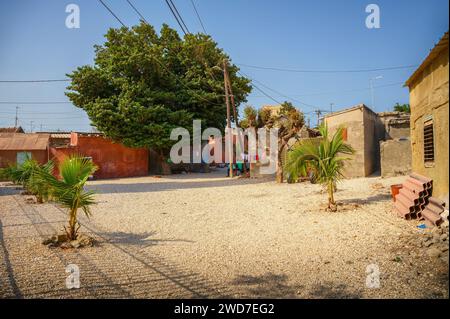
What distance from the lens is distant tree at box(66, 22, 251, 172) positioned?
20.4 metres

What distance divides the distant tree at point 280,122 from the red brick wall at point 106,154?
903 cm

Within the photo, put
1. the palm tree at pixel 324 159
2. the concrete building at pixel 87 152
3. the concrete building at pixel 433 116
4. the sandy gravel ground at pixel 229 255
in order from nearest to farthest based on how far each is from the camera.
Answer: the sandy gravel ground at pixel 229 255, the concrete building at pixel 433 116, the palm tree at pixel 324 159, the concrete building at pixel 87 152

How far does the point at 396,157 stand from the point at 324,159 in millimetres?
6091

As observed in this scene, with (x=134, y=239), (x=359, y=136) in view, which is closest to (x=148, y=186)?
(x=134, y=239)

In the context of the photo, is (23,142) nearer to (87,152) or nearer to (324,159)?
(87,152)

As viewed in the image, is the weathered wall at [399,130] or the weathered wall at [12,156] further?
the weathered wall at [12,156]

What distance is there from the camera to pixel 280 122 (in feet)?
52.6

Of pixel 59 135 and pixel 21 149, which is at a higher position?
pixel 59 135

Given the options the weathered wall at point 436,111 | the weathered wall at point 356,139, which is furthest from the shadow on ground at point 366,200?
the weathered wall at point 356,139

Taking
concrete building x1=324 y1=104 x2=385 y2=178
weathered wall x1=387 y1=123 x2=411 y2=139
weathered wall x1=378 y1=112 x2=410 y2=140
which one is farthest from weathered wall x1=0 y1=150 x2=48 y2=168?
weathered wall x1=387 y1=123 x2=411 y2=139

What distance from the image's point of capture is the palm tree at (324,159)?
8094 mm

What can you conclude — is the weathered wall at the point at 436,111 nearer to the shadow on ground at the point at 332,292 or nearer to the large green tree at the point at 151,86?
the shadow on ground at the point at 332,292
